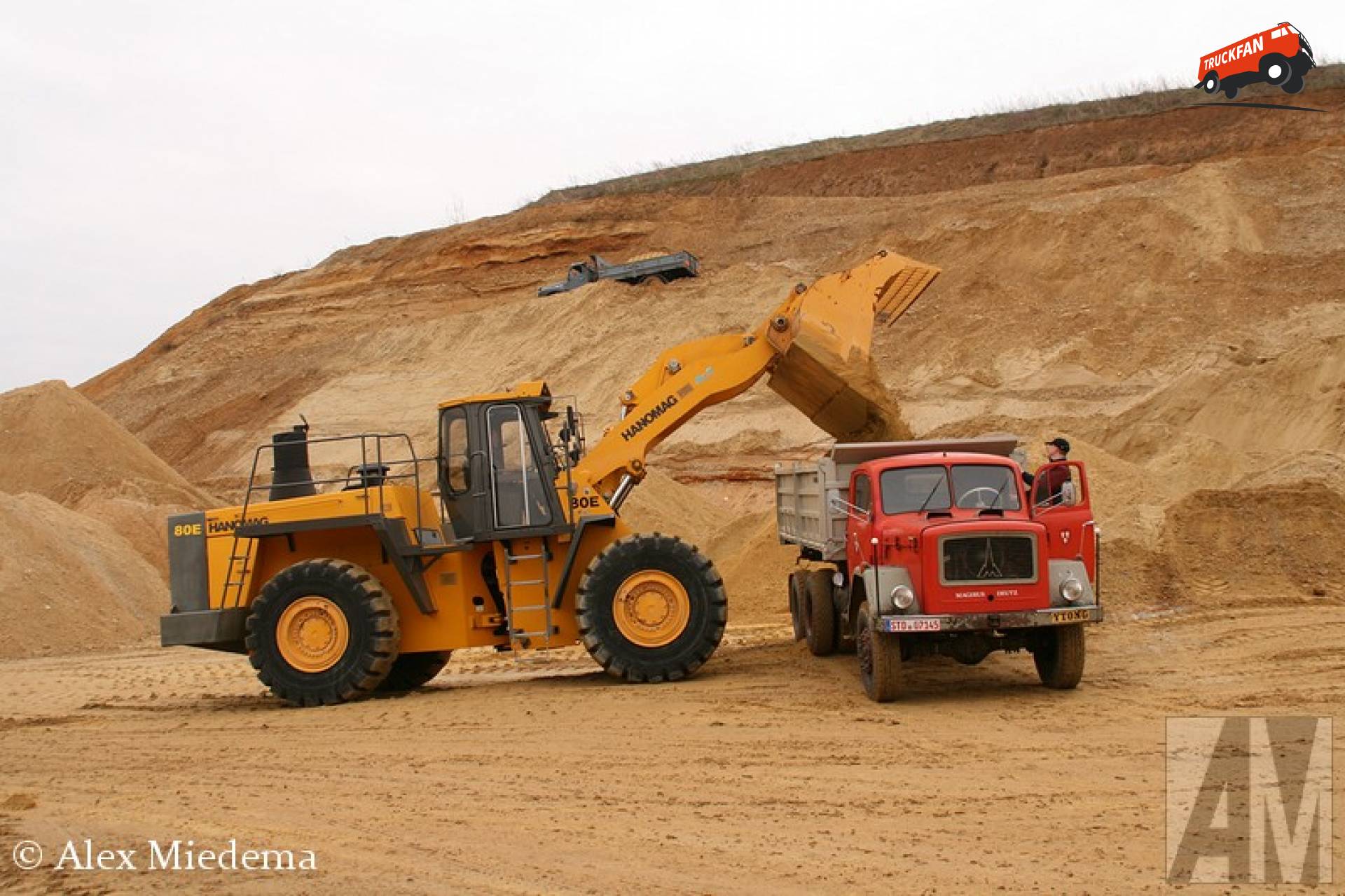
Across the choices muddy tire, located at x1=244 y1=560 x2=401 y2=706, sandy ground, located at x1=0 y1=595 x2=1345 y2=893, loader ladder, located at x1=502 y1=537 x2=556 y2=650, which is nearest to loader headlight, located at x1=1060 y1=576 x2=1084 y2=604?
sandy ground, located at x1=0 y1=595 x2=1345 y2=893

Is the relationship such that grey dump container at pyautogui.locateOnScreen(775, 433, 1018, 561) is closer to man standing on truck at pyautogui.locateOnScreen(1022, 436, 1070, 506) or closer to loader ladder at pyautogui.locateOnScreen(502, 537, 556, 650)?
man standing on truck at pyautogui.locateOnScreen(1022, 436, 1070, 506)

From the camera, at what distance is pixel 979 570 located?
10.7 m

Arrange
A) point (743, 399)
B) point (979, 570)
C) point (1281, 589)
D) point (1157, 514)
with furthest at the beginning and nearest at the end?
point (743, 399), point (1157, 514), point (1281, 589), point (979, 570)

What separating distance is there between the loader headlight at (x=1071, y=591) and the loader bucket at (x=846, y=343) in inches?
152

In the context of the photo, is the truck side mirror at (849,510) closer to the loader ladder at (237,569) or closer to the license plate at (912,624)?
the license plate at (912,624)

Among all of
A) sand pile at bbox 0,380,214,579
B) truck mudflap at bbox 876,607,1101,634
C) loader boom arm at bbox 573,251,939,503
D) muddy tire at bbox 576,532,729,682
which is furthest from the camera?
sand pile at bbox 0,380,214,579

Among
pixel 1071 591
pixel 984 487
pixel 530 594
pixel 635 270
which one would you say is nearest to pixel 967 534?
pixel 984 487

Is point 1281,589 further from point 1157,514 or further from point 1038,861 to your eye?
point 1038,861

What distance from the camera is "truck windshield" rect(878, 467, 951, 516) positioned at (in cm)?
1136

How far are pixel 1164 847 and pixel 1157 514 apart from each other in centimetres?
1184

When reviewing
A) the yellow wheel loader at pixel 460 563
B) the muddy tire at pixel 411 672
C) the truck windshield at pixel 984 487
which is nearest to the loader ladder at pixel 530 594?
the yellow wheel loader at pixel 460 563

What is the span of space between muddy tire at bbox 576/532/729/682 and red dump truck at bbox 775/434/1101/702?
1350 millimetres

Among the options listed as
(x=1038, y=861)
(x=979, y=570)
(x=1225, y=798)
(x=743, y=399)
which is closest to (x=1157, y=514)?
(x=979, y=570)

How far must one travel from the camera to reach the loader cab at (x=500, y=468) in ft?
41.4
